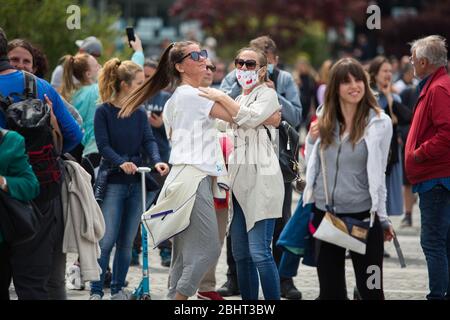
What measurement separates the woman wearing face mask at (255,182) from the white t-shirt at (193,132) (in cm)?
26

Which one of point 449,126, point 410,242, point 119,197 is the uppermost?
point 449,126

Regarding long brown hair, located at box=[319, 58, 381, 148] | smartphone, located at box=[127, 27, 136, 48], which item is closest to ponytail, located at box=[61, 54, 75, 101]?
smartphone, located at box=[127, 27, 136, 48]

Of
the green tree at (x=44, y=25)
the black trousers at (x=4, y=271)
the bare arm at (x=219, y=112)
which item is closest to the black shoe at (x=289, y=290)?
the bare arm at (x=219, y=112)

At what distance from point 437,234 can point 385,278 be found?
236 centimetres

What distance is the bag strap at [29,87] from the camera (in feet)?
22.0

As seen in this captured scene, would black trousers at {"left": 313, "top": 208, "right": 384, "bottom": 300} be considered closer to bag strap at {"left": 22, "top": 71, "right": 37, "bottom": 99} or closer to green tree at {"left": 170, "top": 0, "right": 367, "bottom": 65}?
bag strap at {"left": 22, "top": 71, "right": 37, "bottom": 99}

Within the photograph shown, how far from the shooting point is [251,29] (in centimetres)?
4653

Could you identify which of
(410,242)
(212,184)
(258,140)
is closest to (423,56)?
(258,140)

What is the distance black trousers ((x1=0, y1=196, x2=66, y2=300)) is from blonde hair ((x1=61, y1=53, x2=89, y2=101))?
3815mm

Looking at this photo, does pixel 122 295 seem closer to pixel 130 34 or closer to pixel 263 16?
pixel 130 34

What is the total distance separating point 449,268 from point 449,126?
149cm

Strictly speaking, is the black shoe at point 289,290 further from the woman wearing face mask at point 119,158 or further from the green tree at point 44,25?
the green tree at point 44,25

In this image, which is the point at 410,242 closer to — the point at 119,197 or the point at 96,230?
the point at 119,197

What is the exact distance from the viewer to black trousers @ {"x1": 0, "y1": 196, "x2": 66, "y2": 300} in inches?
253
